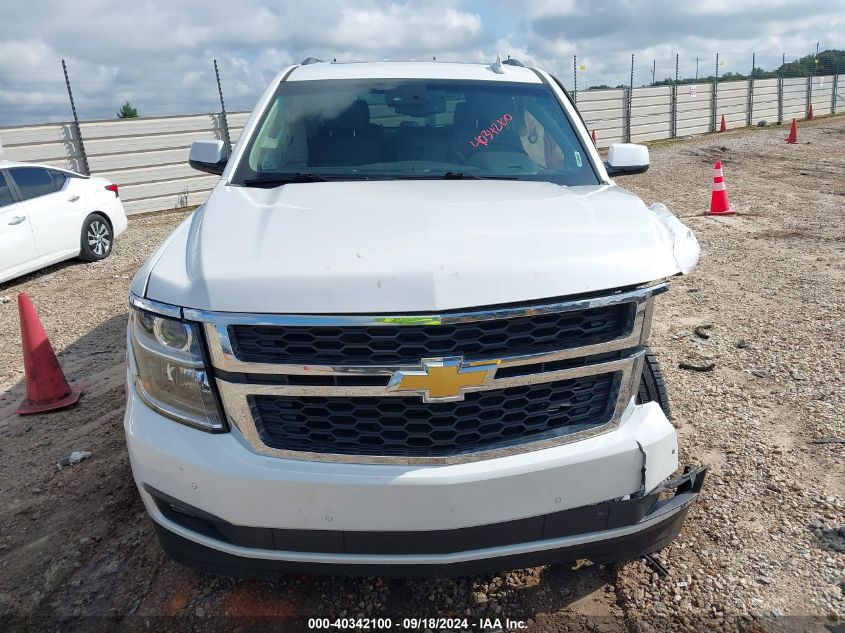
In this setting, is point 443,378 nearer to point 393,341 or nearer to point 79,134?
point 393,341

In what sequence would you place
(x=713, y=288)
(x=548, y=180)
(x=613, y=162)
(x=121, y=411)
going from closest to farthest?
(x=548, y=180)
(x=613, y=162)
(x=121, y=411)
(x=713, y=288)

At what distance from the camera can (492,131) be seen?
3250 millimetres

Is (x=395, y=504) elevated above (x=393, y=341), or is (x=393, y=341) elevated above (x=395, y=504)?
(x=393, y=341)

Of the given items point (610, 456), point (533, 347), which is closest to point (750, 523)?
point (610, 456)

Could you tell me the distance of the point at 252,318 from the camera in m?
1.79

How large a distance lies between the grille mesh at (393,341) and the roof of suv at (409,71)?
211 centimetres

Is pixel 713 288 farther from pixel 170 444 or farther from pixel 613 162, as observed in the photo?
pixel 170 444

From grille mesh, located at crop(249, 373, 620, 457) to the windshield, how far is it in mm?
1336

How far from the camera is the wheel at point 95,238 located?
28.6 ft

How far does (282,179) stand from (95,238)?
7248 millimetres

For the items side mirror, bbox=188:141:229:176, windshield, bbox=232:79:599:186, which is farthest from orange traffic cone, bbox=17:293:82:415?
windshield, bbox=232:79:599:186

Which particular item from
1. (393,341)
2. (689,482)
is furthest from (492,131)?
(689,482)

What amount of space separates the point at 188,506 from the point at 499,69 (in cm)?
293

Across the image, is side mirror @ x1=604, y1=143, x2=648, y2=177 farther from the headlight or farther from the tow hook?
the headlight
